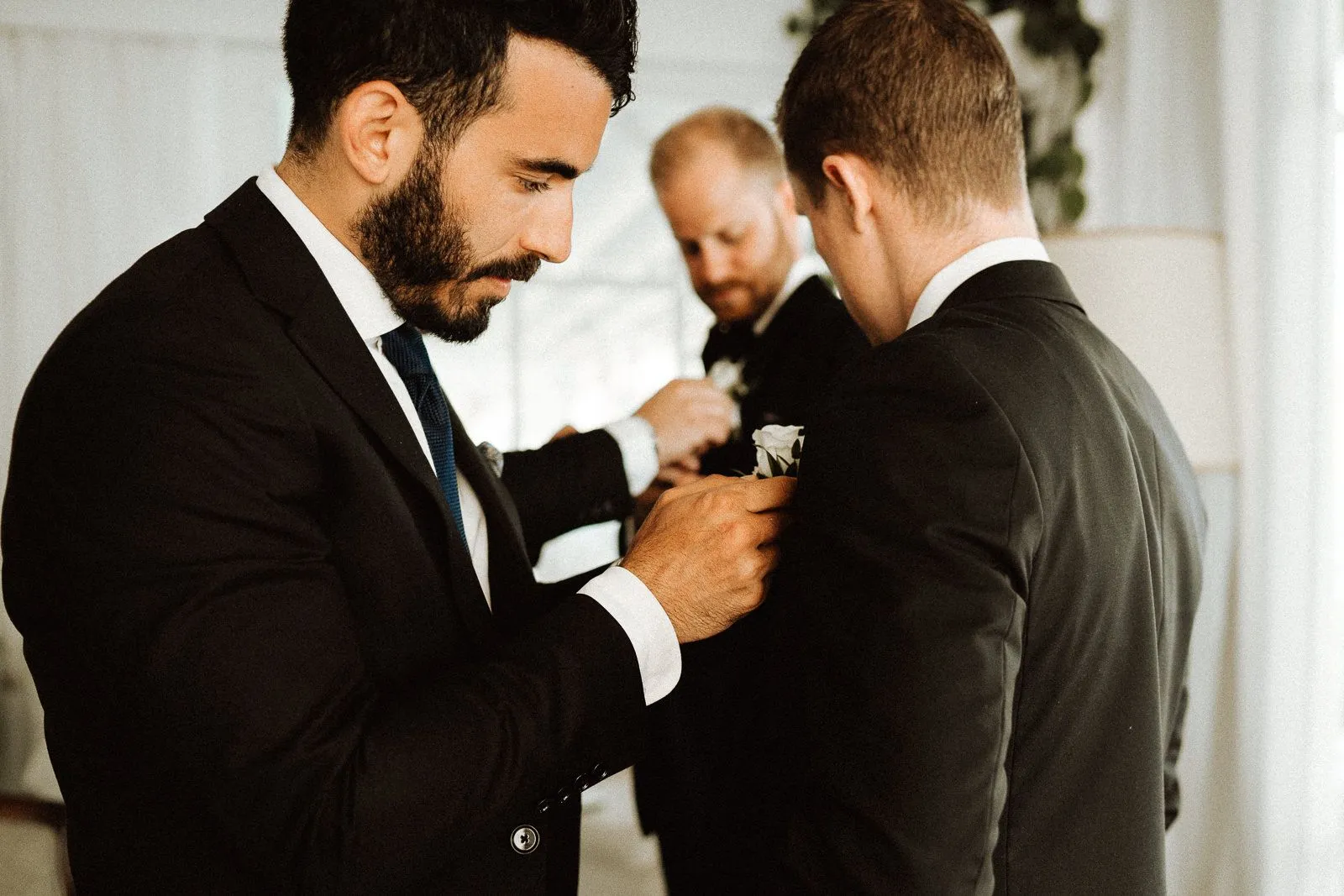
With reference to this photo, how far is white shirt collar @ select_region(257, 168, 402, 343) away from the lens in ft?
3.66

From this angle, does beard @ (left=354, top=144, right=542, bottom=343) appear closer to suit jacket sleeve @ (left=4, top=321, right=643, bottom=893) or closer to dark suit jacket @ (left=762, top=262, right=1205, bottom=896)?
suit jacket sleeve @ (left=4, top=321, right=643, bottom=893)

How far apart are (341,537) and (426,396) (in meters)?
0.28

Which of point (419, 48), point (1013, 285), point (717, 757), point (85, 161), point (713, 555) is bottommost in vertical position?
point (717, 757)

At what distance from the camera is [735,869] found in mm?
1135

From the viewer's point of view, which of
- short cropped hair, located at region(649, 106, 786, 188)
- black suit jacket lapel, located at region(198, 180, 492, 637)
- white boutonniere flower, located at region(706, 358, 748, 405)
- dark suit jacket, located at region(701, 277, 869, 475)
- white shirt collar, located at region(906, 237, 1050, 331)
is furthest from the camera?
short cropped hair, located at region(649, 106, 786, 188)

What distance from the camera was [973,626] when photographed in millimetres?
902

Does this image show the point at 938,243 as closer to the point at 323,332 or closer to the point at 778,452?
the point at 778,452

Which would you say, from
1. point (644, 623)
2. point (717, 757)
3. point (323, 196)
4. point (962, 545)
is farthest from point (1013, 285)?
point (323, 196)

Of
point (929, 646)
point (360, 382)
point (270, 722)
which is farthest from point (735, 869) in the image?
point (360, 382)

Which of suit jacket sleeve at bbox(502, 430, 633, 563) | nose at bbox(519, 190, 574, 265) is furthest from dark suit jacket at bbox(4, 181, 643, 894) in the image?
suit jacket sleeve at bbox(502, 430, 633, 563)

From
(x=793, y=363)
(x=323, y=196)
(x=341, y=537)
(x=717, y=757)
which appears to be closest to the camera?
(x=341, y=537)

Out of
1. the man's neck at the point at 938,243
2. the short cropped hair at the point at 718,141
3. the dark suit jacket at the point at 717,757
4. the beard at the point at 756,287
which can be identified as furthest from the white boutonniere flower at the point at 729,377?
the man's neck at the point at 938,243

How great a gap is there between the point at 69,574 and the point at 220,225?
1.23 feet

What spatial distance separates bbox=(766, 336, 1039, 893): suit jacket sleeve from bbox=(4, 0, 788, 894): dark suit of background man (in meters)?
0.17
